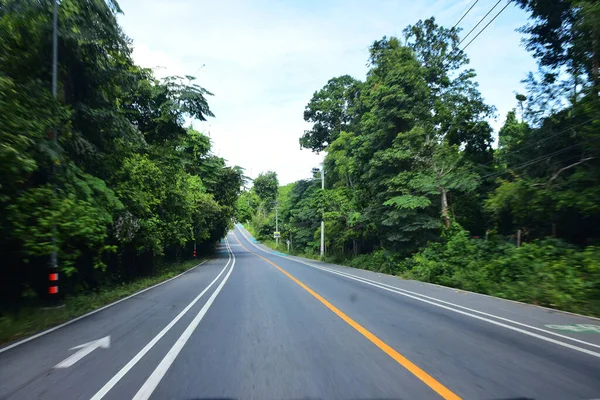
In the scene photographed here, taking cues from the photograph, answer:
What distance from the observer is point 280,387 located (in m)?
3.93

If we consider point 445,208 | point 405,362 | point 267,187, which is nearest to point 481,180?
point 445,208

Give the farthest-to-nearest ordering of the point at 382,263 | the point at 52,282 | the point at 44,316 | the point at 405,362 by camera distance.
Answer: the point at 382,263
the point at 52,282
the point at 44,316
the point at 405,362

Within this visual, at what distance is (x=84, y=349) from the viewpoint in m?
5.51

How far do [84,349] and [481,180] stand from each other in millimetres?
17682

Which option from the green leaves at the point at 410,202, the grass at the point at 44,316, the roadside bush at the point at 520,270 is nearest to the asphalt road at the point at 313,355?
the grass at the point at 44,316

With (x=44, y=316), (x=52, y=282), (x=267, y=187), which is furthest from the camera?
(x=267, y=187)

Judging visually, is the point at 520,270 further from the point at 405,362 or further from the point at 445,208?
the point at 405,362

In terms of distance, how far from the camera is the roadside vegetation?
11609mm

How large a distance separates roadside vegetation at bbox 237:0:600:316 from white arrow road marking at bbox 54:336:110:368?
969cm

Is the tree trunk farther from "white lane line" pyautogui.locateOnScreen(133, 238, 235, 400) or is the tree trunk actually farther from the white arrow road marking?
the white arrow road marking

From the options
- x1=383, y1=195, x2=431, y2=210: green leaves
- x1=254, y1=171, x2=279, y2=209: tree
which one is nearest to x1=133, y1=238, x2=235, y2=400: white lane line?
x1=383, y1=195, x2=431, y2=210: green leaves

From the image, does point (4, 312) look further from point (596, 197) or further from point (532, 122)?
point (532, 122)

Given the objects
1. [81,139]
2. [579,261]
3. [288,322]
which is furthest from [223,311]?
[579,261]

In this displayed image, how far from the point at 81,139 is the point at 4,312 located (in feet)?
15.1
